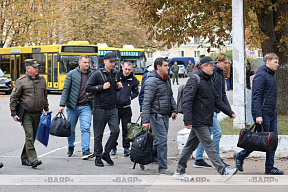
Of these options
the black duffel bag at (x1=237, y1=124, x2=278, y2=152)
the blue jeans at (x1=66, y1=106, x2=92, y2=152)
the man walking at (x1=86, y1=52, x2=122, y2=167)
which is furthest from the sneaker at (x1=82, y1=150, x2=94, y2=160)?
the black duffel bag at (x1=237, y1=124, x2=278, y2=152)

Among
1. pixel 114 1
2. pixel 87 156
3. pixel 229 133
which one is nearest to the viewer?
pixel 87 156

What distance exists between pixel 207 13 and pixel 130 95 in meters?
6.60

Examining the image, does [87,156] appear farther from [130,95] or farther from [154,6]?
[154,6]

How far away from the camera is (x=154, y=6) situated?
50.2ft

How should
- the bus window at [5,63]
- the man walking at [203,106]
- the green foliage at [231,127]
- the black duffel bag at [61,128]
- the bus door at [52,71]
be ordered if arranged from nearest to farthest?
the man walking at [203,106] < the black duffel bag at [61,128] < the green foliage at [231,127] < the bus door at [52,71] < the bus window at [5,63]

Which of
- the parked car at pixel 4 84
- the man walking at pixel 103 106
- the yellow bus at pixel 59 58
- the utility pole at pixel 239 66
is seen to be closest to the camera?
the man walking at pixel 103 106

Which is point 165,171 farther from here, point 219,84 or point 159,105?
point 219,84

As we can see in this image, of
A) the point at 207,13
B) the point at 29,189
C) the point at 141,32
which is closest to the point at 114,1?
the point at 141,32

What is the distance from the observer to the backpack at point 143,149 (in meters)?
8.25

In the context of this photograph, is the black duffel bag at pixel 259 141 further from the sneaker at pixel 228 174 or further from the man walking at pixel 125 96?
the man walking at pixel 125 96

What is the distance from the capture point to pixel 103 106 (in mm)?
9000

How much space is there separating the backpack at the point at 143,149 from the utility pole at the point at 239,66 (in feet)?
11.8

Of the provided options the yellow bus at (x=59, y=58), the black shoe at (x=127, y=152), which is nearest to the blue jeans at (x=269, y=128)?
the black shoe at (x=127, y=152)

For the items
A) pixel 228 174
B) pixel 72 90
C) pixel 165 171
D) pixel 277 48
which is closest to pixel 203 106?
pixel 228 174
